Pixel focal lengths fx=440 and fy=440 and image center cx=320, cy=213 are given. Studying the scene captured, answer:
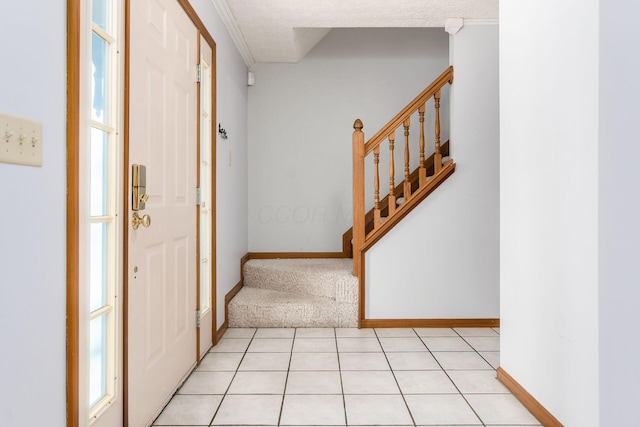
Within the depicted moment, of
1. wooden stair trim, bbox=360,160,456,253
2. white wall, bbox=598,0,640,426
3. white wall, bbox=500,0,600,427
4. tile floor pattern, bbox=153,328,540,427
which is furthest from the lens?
wooden stair trim, bbox=360,160,456,253

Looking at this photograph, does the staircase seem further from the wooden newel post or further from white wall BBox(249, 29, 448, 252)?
white wall BBox(249, 29, 448, 252)

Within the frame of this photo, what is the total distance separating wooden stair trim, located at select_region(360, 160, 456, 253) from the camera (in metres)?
3.48

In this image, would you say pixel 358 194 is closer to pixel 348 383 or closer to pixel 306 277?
pixel 306 277

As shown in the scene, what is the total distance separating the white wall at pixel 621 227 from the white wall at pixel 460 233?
2.11 m

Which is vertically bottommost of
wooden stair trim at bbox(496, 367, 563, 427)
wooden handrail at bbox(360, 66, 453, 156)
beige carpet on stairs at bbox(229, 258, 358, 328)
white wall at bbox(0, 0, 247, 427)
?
wooden stair trim at bbox(496, 367, 563, 427)

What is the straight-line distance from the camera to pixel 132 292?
1787 mm

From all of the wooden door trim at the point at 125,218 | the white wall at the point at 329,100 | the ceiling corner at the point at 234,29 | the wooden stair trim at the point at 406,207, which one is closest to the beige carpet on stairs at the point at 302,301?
the wooden stair trim at the point at 406,207

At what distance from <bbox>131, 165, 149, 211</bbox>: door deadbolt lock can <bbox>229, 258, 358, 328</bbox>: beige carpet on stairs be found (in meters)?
1.88

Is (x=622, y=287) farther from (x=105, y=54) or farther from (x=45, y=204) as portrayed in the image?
(x=105, y=54)

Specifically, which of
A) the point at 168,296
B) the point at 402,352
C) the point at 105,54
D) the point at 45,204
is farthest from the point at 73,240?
the point at 402,352

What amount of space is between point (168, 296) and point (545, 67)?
2.06 m

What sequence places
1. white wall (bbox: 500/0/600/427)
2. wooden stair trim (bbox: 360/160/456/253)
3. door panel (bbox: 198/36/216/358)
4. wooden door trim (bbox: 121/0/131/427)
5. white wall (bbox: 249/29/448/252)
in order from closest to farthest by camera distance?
white wall (bbox: 500/0/600/427) < wooden door trim (bbox: 121/0/131/427) < door panel (bbox: 198/36/216/358) < wooden stair trim (bbox: 360/160/456/253) < white wall (bbox: 249/29/448/252)

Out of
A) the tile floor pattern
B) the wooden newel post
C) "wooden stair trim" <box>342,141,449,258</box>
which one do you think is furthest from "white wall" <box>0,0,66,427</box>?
"wooden stair trim" <box>342,141,449,258</box>

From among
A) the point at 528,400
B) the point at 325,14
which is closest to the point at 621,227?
the point at 528,400
